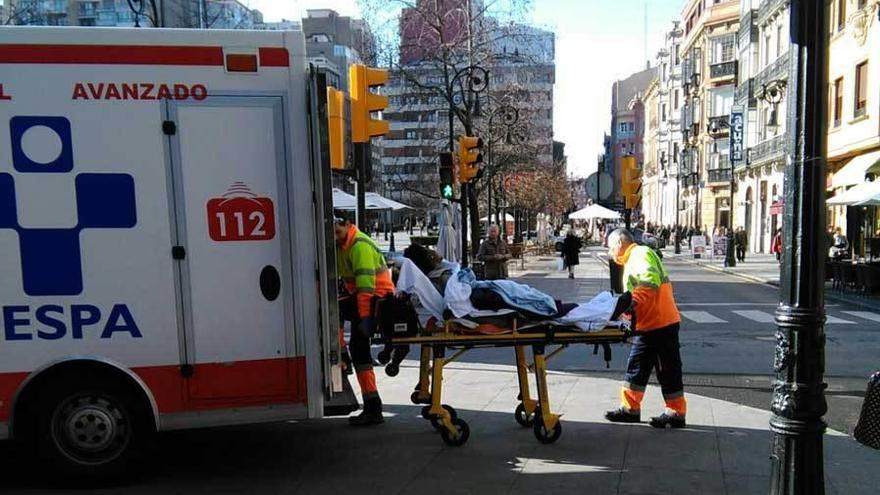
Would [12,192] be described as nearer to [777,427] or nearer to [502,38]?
[777,427]

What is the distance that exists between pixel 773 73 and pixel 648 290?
38044mm

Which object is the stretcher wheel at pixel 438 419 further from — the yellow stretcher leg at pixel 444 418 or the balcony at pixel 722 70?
the balcony at pixel 722 70

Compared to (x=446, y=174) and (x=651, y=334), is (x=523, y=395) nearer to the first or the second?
(x=651, y=334)

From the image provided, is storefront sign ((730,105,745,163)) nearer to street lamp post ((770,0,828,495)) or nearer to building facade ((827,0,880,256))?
building facade ((827,0,880,256))

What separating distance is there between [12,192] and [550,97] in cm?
3269

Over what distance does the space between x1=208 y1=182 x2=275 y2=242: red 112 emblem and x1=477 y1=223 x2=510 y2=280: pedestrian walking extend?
43.7 ft

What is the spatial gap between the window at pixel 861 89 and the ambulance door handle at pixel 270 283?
88.1ft

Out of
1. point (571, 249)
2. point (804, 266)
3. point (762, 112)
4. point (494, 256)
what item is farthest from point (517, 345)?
point (762, 112)

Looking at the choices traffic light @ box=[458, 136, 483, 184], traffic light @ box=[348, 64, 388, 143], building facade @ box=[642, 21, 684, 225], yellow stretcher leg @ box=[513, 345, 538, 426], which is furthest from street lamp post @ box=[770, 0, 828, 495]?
building facade @ box=[642, 21, 684, 225]

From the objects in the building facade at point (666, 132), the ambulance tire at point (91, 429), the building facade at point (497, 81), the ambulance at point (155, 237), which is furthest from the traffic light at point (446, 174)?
the building facade at point (666, 132)

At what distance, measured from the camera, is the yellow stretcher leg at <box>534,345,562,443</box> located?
5.51 meters

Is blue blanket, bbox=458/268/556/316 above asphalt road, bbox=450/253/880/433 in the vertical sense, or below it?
above

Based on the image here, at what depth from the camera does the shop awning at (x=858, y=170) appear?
2189 centimetres

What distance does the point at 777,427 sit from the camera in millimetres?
3275
